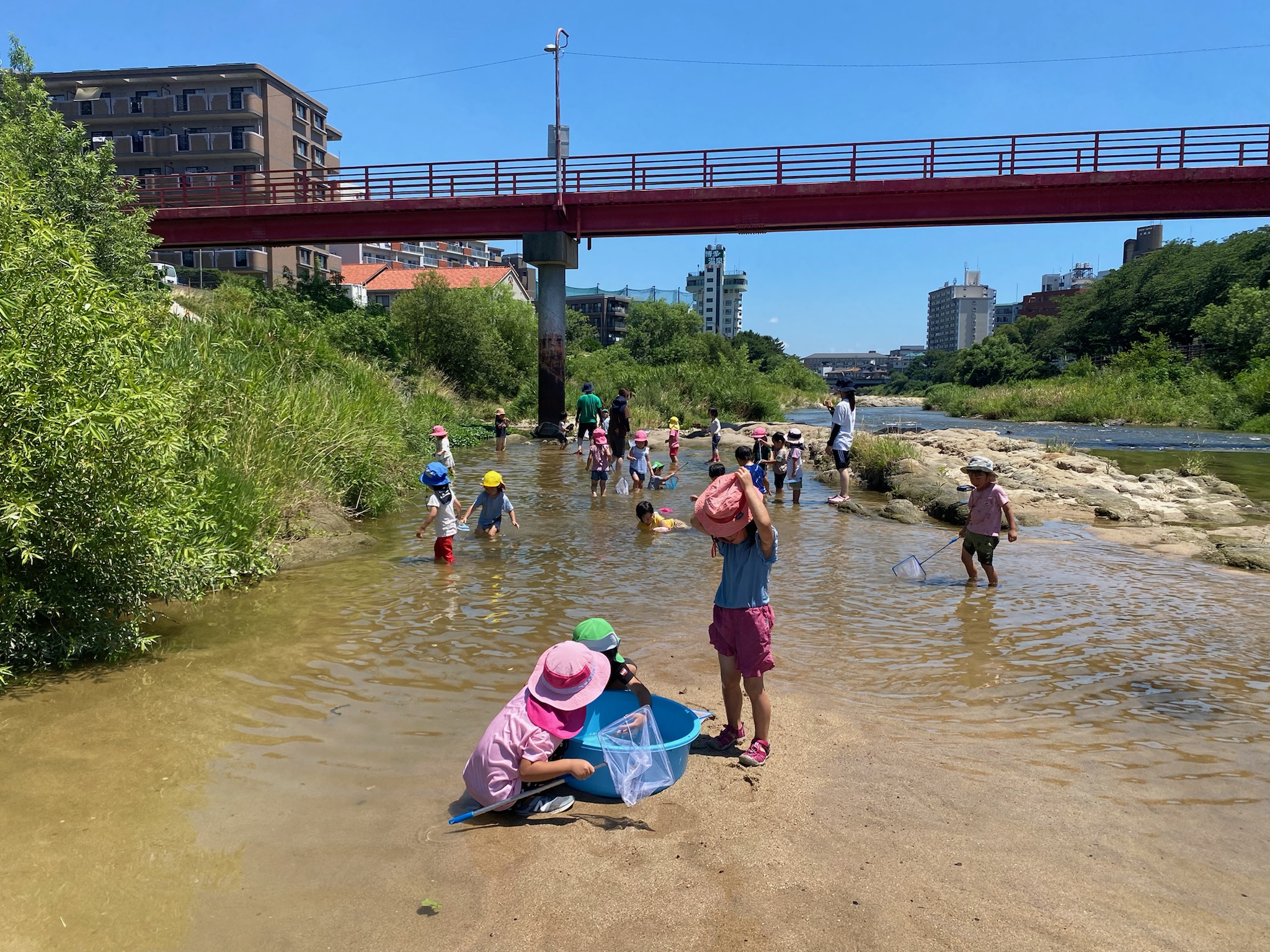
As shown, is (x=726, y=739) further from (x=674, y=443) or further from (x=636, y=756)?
(x=674, y=443)

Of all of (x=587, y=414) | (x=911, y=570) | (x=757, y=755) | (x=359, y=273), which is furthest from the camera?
(x=359, y=273)

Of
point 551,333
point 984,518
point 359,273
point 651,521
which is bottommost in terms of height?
point 651,521

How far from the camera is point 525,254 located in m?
26.4

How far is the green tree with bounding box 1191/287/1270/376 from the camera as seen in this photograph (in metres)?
39.2

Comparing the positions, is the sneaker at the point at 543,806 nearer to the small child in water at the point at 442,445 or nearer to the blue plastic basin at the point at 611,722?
the blue plastic basin at the point at 611,722

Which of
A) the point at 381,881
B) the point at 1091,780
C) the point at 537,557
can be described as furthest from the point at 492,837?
the point at 537,557

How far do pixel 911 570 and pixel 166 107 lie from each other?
242 feet

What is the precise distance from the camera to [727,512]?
4395 millimetres

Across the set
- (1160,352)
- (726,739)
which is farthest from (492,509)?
(1160,352)

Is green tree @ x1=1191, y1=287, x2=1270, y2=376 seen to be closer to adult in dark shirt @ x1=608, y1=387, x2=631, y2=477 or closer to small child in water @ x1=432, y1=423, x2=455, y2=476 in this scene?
adult in dark shirt @ x1=608, y1=387, x2=631, y2=477

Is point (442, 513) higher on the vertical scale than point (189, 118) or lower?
lower

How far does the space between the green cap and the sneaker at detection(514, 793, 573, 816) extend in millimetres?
736

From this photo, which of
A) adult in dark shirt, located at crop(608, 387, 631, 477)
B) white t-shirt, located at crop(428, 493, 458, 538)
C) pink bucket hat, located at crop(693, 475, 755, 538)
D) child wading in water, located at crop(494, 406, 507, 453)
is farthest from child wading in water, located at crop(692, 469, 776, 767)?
child wading in water, located at crop(494, 406, 507, 453)

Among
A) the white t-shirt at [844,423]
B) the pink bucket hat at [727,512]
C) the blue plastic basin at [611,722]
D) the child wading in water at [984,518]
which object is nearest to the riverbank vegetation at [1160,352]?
the white t-shirt at [844,423]
